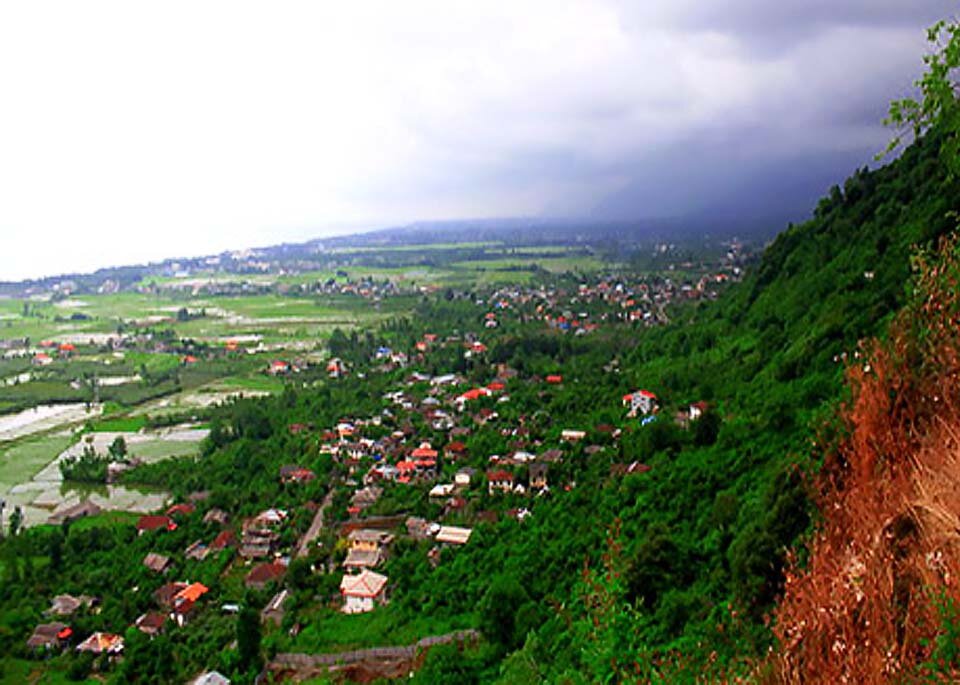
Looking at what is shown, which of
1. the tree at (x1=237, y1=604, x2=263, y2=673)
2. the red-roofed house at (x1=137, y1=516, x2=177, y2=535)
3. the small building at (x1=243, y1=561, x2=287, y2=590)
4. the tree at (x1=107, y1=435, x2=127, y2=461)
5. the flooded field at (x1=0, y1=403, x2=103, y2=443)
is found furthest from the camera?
the flooded field at (x1=0, y1=403, x2=103, y2=443)

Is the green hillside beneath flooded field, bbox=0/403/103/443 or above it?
above

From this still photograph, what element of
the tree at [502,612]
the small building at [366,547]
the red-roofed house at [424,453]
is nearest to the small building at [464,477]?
the red-roofed house at [424,453]

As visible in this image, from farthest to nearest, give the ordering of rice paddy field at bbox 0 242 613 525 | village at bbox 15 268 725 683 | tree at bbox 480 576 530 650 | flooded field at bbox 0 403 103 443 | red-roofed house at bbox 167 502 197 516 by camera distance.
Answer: flooded field at bbox 0 403 103 443, rice paddy field at bbox 0 242 613 525, red-roofed house at bbox 167 502 197 516, village at bbox 15 268 725 683, tree at bbox 480 576 530 650

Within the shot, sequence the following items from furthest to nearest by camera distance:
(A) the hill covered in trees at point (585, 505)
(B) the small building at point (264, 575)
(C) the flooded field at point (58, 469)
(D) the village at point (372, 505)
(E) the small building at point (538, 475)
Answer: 1. (C) the flooded field at point (58, 469)
2. (E) the small building at point (538, 475)
3. (B) the small building at point (264, 575)
4. (D) the village at point (372, 505)
5. (A) the hill covered in trees at point (585, 505)

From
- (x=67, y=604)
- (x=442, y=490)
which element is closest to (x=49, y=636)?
(x=67, y=604)

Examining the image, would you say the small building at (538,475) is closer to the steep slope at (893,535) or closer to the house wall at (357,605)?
the house wall at (357,605)

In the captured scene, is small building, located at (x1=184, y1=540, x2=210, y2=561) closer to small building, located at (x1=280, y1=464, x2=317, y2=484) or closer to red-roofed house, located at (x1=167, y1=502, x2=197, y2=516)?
red-roofed house, located at (x1=167, y1=502, x2=197, y2=516)

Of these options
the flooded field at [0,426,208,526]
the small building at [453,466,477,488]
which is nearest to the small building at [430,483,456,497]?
the small building at [453,466,477,488]

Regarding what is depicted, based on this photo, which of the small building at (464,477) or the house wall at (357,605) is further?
the small building at (464,477)

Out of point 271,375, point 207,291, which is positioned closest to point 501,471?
point 271,375
